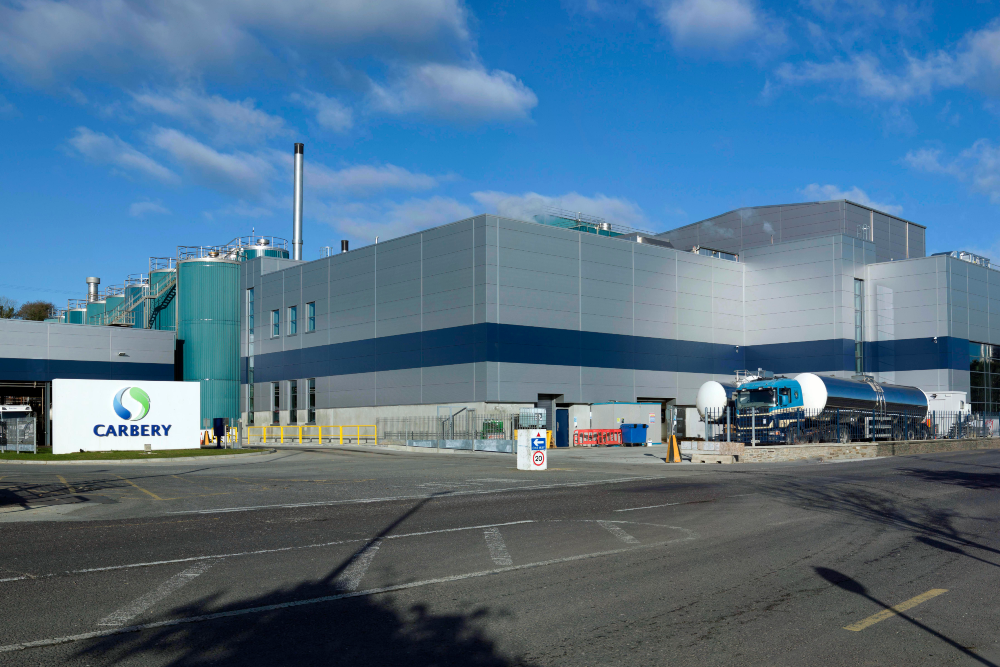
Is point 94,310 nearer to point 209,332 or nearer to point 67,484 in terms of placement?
point 209,332

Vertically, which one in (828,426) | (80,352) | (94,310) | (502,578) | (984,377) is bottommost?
(502,578)

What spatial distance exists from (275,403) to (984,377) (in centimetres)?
4945

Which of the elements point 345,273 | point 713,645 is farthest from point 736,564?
point 345,273

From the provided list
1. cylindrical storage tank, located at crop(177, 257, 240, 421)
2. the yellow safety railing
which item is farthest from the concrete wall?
the yellow safety railing

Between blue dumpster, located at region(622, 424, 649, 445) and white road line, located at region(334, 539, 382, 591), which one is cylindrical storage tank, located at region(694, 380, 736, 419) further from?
white road line, located at region(334, 539, 382, 591)

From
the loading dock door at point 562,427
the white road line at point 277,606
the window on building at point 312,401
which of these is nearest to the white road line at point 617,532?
the white road line at point 277,606

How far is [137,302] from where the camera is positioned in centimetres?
7381

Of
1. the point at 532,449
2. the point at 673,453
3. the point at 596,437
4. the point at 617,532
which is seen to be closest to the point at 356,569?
the point at 617,532

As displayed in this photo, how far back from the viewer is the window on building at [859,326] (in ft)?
183

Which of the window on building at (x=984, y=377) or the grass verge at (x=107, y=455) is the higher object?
the window on building at (x=984, y=377)

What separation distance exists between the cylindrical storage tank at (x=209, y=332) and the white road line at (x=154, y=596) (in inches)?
2211

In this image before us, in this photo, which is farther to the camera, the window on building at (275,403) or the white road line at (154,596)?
the window on building at (275,403)

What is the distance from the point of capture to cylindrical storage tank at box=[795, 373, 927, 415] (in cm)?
3822

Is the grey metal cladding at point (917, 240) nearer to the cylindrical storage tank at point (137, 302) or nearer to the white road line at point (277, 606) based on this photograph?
the cylindrical storage tank at point (137, 302)
